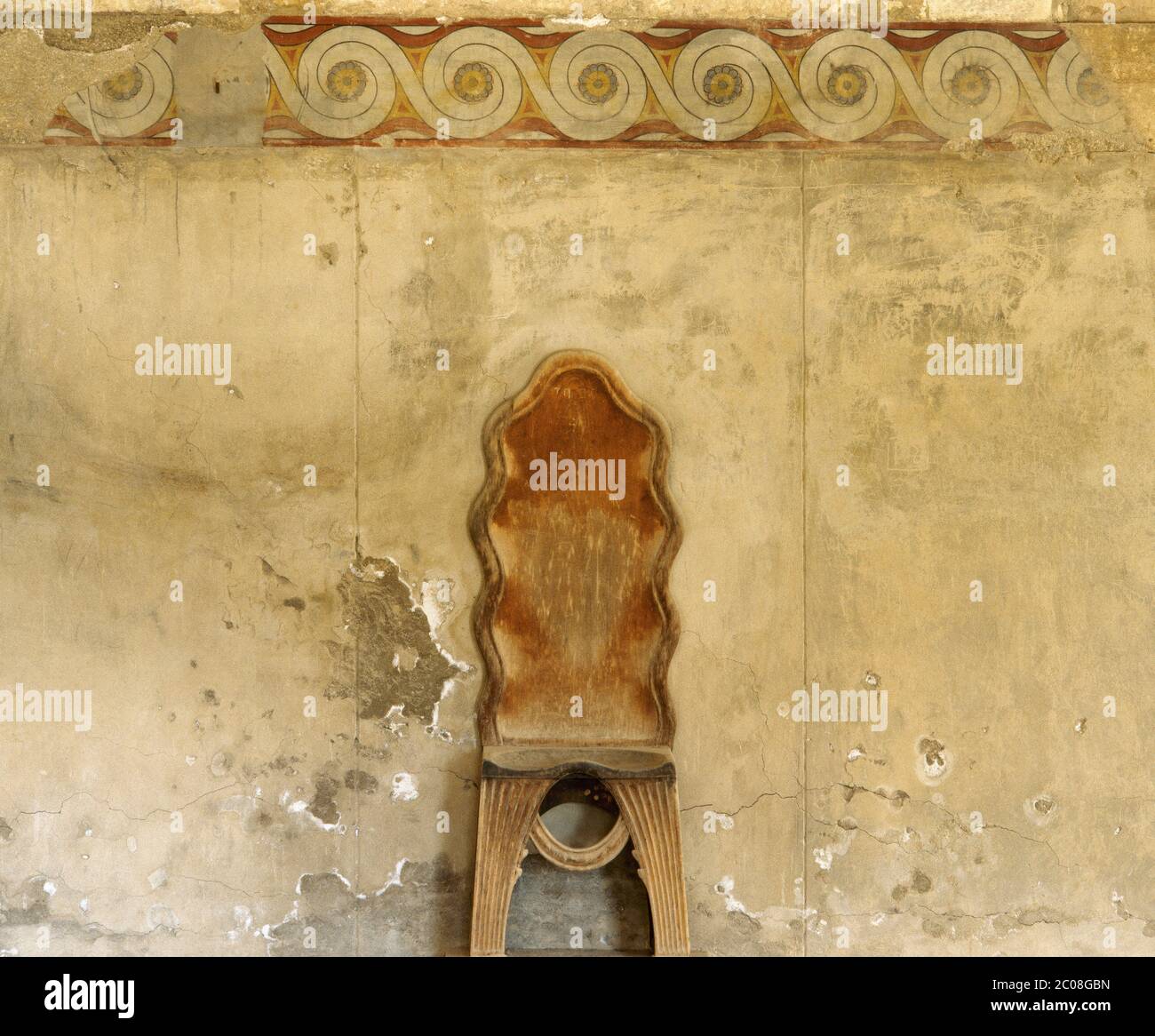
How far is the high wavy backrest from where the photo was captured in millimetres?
3623

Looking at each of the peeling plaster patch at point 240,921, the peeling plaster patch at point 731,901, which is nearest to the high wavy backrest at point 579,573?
the peeling plaster patch at point 731,901

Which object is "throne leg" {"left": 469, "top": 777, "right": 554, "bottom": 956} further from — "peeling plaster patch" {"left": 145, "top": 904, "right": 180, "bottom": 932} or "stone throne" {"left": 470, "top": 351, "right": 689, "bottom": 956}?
"peeling plaster patch" {"left": 145, "top": 904, "right": 180, "bottom": 932}

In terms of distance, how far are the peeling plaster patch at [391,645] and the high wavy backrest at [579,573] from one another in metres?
0.15

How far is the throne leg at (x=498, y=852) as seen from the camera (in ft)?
11.3

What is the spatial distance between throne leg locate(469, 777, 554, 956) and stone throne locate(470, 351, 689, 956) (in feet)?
0.59

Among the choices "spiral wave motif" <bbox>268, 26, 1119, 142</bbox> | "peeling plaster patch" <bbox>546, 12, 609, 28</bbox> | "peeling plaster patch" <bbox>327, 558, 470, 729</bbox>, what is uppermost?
"peeling plaster patch" <bbox>546, 12, 609, 28</bbox>

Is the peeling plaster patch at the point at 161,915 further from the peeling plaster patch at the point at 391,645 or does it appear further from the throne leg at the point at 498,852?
the throne leg at the point at 498,852

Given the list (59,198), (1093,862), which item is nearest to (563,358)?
(59,198)

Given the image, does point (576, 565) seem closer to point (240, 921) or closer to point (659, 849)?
point (659, 849)

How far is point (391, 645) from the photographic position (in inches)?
144

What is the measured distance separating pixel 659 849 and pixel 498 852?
48 cm

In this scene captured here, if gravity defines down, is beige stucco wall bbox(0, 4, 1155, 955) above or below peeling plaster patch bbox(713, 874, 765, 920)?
above

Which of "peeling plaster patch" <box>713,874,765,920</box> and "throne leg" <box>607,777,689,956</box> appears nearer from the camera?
"throne leg" <box>607,777,689,956</box>

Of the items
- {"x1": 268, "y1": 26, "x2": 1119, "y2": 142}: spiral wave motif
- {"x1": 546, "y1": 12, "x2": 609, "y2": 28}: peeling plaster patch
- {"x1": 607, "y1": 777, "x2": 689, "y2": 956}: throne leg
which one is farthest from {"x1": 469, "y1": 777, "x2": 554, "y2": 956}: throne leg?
{"x1": 546, "y1": 12, "x2": 609, "y2": 28}: peeling plaster patch
